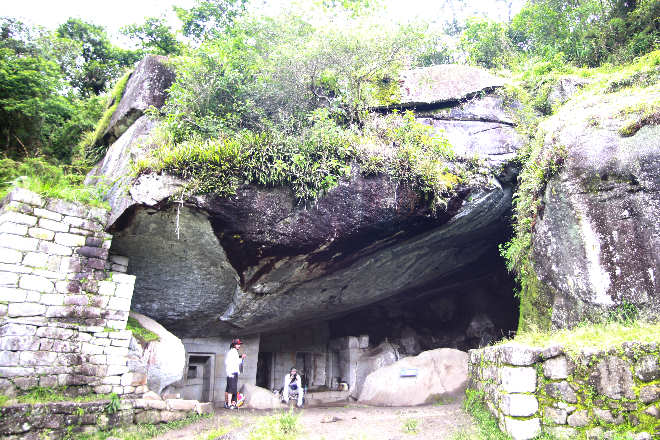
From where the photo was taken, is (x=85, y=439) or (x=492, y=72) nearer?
(x=85, y=439)

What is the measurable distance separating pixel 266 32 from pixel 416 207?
5.64m

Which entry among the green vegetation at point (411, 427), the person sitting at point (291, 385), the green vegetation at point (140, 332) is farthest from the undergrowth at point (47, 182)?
the person sitting at point (291, 385)

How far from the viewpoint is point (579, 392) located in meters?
4.21

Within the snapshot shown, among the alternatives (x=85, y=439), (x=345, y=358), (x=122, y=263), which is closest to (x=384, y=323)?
(x=345, y=358)

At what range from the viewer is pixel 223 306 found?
29.5 feet

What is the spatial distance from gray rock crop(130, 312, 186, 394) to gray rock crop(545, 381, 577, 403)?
5.66m

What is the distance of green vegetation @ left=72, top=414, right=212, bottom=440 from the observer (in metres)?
5.40

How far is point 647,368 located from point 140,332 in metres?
6.90

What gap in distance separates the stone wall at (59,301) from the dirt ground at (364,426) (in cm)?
136

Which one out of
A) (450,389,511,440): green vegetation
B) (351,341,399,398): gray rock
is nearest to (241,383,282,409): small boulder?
(351,341,399,398): gray rock

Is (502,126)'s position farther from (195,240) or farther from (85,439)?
(85,439)

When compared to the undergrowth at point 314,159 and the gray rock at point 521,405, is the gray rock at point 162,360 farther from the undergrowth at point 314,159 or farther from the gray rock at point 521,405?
the gray rock at point 521,405

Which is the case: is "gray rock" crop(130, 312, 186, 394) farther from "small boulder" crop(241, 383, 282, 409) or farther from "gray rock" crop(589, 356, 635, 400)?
"gray rock" crop(589, 356, 635, 400)

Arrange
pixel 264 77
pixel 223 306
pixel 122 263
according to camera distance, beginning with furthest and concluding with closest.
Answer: pixel 223 306 < pixel 264 77 < pixel 122 263
